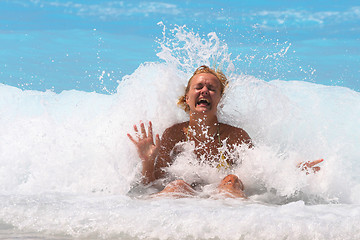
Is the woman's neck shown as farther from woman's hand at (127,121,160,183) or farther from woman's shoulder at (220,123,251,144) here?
woman's hand at (127,121,160,183)

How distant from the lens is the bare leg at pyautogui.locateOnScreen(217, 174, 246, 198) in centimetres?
372

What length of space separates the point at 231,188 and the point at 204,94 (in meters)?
→ 1.04

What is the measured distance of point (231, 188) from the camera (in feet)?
12.6

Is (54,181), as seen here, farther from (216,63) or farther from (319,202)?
(319,202)

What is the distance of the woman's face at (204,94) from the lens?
175 inches

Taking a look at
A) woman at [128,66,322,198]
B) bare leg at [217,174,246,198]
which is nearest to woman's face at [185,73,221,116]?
woman at [128,66,322,198]

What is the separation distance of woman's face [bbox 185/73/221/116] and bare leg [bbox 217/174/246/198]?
30.7 inches

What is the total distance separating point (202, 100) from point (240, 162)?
2.39 ft

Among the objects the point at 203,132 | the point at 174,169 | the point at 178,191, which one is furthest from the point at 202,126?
the point at 178,191

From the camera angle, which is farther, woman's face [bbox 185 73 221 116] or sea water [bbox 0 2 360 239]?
woman's face [bbox 185 73 221 116]

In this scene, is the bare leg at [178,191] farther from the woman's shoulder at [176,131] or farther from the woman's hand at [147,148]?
the woman's shoulder at [176,131]

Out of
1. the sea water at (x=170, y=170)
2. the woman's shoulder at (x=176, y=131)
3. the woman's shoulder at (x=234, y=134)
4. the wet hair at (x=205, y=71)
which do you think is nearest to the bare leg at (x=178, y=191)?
the sea water at (x=170, y=170)

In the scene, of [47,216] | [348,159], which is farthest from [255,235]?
[348,159]

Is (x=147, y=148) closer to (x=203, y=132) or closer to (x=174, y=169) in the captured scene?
(x=174, y=169)
